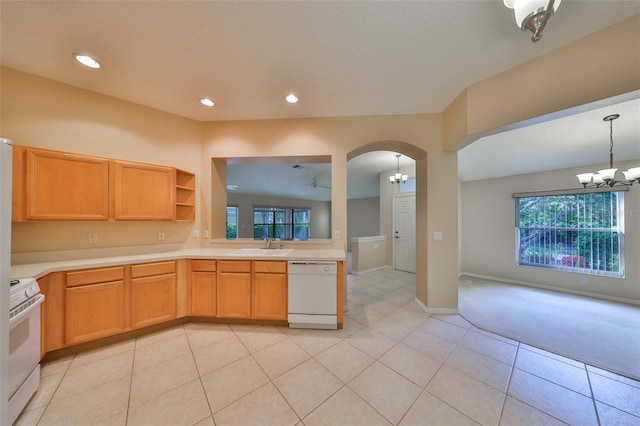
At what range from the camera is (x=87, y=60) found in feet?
6.20

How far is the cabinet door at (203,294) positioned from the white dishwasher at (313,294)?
0.95 meters

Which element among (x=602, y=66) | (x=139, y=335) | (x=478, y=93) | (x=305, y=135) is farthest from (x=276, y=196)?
(x=602, y=66)

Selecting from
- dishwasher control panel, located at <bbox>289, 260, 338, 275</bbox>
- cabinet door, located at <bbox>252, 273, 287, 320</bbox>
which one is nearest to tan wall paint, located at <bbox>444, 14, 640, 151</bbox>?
dishwasher control panel, located at <bbox>289, 260, 338, 275</bbox>

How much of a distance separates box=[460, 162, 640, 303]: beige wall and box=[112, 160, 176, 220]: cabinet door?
6.11 meters

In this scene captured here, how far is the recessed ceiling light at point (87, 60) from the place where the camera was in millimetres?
1844

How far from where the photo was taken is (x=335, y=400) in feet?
4.83

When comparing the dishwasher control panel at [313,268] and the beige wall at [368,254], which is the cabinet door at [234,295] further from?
the beige wall at [368,254]

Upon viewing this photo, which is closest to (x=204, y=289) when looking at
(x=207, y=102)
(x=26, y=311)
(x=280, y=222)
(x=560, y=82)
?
(x=26, y=311)

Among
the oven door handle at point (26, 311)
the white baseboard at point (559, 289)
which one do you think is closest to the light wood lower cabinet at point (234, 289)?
the oven door handle at point (26, 311)

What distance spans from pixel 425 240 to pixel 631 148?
140 inches

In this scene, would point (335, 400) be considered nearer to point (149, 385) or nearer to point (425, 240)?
point (149, 385)

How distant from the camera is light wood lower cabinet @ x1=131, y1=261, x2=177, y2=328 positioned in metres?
2.19

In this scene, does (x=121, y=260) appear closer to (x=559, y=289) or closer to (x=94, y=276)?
(x=94, y=276)

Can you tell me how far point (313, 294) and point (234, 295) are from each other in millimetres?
967
